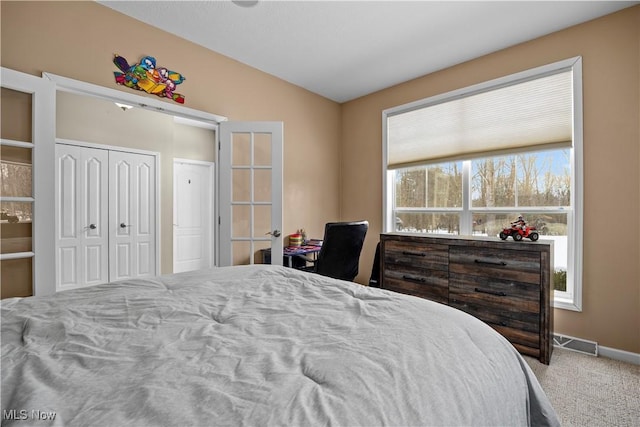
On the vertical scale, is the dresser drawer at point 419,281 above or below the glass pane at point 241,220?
below

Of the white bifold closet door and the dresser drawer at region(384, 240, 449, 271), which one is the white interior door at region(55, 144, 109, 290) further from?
the dresser drawer at region(384, 240, 449, 271)

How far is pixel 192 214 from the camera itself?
5566mm

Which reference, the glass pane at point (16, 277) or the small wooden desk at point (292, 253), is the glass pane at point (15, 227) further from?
the small wooden desk at point (292, 253)

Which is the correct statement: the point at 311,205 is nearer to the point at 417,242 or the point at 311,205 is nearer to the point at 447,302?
the point at 417,242

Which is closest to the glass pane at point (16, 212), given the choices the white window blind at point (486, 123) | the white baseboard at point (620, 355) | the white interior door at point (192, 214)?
the white interior door at point (192, 214)

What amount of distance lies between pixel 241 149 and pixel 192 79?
78 centimetres

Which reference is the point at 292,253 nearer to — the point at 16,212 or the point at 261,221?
the point at 261,221

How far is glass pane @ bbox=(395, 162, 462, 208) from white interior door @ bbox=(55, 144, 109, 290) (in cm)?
394

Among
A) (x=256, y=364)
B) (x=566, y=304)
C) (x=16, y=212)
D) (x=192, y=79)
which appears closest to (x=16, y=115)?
(x=16, y=212)

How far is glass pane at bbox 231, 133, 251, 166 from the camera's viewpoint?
325cm

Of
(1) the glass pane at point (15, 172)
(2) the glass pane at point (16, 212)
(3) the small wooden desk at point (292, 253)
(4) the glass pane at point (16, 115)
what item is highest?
(4) the glass pane at point (16, 115)

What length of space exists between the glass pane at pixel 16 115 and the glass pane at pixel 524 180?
3.77 metres

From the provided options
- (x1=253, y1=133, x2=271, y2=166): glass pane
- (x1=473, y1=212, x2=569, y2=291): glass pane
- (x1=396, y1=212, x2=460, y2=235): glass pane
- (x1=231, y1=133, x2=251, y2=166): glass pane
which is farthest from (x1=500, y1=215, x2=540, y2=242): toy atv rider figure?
(x1=231, y1=133, x2=251, y2=166): glass pane

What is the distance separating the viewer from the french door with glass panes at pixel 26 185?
6.46ft
